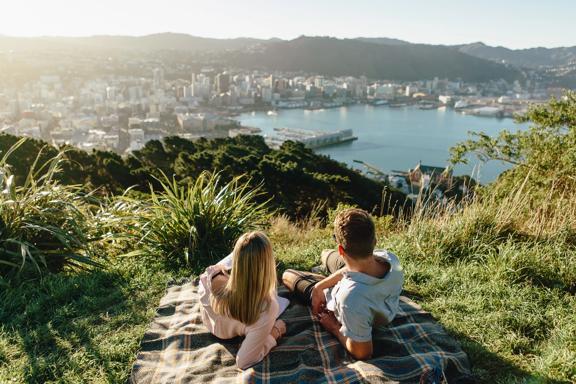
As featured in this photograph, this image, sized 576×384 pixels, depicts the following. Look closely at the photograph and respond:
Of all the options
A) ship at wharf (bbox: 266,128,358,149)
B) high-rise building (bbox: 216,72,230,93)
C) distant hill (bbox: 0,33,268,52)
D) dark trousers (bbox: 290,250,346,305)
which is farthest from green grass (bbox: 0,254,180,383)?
distant hill (bbox: 0,33,268,52)

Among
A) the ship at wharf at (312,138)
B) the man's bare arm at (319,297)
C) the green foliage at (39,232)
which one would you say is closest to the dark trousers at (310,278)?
the man's bare arm at (319,297)

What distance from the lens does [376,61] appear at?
9000 centimetres

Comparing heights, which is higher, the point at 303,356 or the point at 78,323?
the point at 303,356

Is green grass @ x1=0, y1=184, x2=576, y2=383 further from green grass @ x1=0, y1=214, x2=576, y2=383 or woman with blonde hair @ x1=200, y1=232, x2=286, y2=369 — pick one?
woman with blonde hair @ x1=200, y1=232, x2=286, y2=369

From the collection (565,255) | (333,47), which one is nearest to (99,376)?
(565,255)

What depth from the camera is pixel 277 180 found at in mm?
11805

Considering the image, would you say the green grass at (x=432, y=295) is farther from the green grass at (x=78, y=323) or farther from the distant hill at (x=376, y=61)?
the distant hill at (x=376, y=61)

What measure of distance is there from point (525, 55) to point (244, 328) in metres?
137

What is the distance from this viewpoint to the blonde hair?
1.65 m

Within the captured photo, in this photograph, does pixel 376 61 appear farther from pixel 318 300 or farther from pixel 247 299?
pixel 247 299

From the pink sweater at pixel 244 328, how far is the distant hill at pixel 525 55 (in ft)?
400

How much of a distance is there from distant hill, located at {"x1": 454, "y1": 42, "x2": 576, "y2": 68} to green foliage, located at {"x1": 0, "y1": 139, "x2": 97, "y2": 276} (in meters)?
121

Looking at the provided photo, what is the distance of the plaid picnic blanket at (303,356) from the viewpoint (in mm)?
1638

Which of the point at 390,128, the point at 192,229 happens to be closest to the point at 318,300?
the point at 192,229
